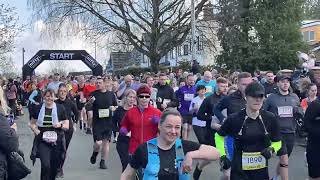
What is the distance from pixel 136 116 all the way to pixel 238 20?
27545 millimetres

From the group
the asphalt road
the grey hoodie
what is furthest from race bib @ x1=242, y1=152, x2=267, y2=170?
the asphalt road

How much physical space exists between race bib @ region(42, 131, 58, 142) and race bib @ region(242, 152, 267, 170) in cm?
375

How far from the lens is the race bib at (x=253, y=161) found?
Result: 5312 millimetres

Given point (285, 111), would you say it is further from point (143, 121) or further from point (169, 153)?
point (169, 153)

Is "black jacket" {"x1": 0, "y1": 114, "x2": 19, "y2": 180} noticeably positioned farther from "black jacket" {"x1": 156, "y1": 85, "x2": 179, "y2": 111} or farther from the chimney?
the chimney

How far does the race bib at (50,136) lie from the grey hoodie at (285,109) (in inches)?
131

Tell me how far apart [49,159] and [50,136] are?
0.34 metres

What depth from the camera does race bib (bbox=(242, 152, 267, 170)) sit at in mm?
5312

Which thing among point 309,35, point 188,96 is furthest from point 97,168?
point 309,35

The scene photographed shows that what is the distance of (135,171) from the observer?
4.25 m

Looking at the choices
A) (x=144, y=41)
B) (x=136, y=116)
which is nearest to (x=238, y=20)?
(x=144, y=41)

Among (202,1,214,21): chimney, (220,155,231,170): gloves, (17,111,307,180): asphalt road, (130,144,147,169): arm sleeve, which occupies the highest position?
(202,1,214,21): chimney

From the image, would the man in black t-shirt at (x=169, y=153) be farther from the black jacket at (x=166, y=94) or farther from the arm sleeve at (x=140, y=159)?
the black jacket at (x=166, y=94)

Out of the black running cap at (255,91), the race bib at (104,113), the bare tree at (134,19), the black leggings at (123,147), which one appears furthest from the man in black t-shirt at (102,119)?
the bare tree at (134,19)
